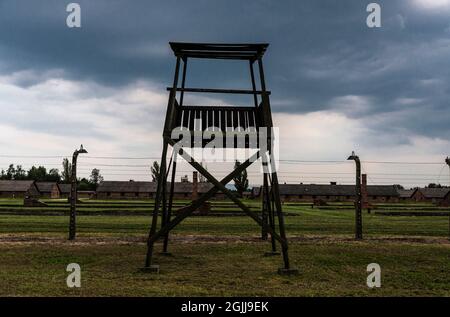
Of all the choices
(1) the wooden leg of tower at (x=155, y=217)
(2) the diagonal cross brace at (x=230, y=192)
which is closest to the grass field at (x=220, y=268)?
(1) the wooden leg of tower at (x=155, y=217)

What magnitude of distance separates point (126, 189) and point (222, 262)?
9764 centimetres

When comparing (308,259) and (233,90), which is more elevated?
(233,90)

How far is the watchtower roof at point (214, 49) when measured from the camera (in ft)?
28.0

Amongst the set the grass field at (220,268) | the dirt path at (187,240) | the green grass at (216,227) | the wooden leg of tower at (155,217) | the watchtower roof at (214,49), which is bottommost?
the green grass at (216,227)

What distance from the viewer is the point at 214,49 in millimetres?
8680

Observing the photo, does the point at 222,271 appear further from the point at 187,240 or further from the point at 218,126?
the point at 187,240

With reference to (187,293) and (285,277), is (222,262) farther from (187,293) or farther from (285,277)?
(187,293)

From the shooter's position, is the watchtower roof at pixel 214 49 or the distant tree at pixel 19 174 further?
the distant tree at pixel 19 174

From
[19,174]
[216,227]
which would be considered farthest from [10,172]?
[216,227]

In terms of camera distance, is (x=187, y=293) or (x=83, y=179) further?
(x=83, y=179)

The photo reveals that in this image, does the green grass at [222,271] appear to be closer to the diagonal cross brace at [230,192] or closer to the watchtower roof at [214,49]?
the diagonal cross brace at [230,192]

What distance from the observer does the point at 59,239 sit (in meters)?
13.1
